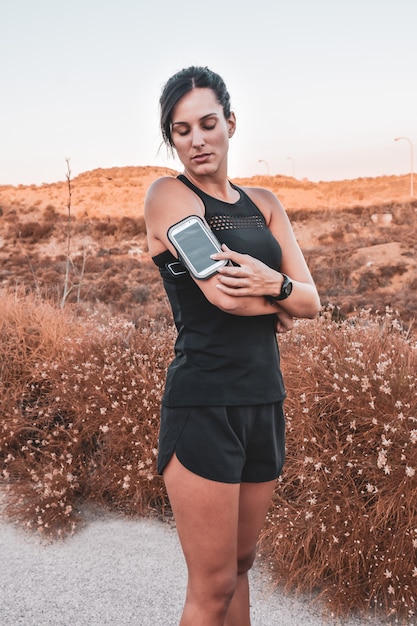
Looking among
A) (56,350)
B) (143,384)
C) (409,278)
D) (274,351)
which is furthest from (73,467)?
(409,278)

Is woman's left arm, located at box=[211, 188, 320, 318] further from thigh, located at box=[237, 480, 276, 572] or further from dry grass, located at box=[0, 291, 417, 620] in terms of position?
dry grass, located at box=[0, 291, 417, 620]

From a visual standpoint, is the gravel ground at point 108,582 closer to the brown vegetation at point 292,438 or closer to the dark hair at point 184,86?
the brown vegetation at point 292,438

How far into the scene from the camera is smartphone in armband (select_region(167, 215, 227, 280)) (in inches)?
70.9

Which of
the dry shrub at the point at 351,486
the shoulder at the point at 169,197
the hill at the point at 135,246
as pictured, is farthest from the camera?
the hill at the point at 135,246

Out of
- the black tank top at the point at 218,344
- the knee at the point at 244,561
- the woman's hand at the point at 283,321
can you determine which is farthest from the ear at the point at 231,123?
the knee at the point at 244,561

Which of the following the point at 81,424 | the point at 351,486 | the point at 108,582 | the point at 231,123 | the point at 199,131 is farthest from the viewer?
the point at 81,424

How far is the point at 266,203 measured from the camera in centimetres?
229

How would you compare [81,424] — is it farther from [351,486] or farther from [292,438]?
[351,486]

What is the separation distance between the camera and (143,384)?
4.58 m

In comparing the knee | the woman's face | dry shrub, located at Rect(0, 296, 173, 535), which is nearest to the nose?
the woman's face

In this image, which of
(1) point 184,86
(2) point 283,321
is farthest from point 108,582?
(1) point 184,86

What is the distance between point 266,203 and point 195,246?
0.58m

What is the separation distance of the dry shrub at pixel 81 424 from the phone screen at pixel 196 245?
261cm

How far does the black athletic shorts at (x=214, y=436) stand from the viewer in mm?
1866
